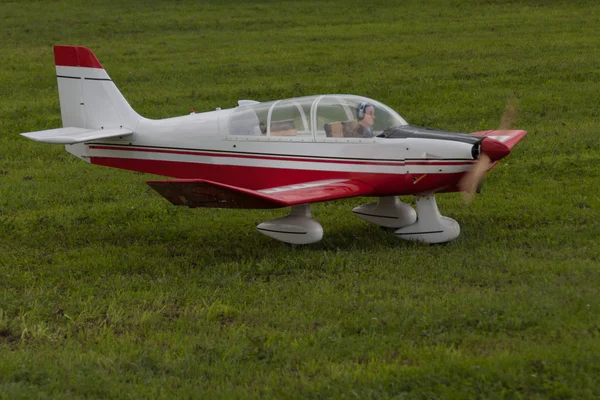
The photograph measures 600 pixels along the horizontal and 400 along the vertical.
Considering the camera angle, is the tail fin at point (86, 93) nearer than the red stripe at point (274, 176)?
No

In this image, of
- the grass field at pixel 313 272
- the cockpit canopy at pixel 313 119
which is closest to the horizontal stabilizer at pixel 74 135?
the grass field at pixel 313 272

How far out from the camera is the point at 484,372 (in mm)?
6496

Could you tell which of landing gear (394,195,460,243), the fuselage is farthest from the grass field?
the fuselage

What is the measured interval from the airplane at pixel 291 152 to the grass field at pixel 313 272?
0.56 meters

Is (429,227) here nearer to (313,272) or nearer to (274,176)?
(313,272)

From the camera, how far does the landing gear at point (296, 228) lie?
1072cm

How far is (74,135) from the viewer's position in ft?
38.5

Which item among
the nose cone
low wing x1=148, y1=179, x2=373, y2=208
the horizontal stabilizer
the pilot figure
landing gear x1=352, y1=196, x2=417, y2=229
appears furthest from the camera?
landing gear x1=352, y1=196, x2=417, y2=229

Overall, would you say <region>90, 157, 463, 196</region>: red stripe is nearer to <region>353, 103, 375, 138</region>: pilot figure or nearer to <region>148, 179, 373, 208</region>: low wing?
<region>148, 179, 373, 208</region>: low wing

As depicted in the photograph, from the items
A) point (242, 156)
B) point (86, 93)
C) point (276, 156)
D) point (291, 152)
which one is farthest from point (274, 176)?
point (86, 93)

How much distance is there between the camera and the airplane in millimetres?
10570

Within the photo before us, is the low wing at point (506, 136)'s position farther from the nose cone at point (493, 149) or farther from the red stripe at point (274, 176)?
the red stripe at point (274, 176)

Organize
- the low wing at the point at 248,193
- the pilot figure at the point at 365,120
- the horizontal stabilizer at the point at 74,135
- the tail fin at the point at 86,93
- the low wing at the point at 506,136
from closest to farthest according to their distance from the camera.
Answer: the low wing at the point at 248,193 → the pilot figure at the point at 365,120 → the horizontal stabilizer at the point at 74,135 → the low wing at the point at 506,136 → the tail fin at the point at 86,93

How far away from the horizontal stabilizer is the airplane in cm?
2
